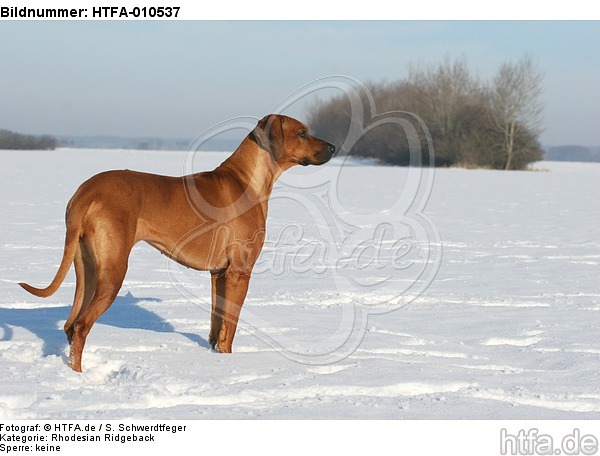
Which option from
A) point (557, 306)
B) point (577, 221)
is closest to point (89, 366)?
point (557, 306)

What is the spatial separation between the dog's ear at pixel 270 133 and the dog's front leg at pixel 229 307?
972 millimetres

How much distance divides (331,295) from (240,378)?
10.5ft

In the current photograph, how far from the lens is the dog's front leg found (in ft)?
17.8

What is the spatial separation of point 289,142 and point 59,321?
2525mm

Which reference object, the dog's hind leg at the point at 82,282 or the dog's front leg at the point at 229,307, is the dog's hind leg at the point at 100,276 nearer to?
the dog's hind leg at the point at 82,282

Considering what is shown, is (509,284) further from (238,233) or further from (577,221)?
(577,221)

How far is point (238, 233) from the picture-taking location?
5.39 metres

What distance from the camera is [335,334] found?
618cm

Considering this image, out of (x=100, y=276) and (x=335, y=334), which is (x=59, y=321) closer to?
(x=100, y=276)

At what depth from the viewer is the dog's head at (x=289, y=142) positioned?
A: 5547mm

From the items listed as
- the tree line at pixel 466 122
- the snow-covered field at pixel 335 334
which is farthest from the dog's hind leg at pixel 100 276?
the tree line at pixel 466 122

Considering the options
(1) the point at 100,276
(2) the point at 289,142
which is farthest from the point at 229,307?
(2) the point at 289,142
